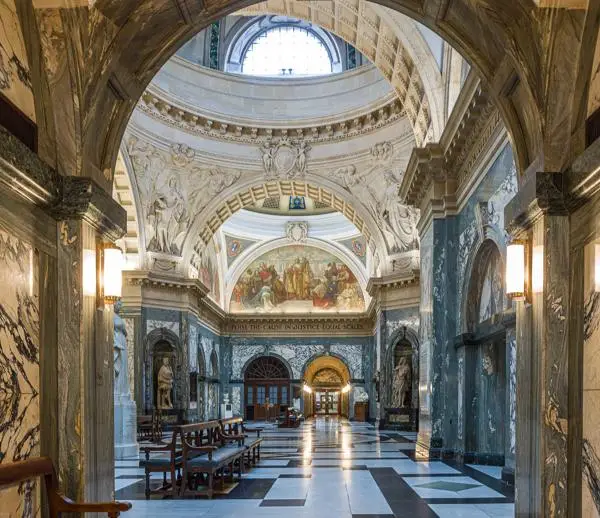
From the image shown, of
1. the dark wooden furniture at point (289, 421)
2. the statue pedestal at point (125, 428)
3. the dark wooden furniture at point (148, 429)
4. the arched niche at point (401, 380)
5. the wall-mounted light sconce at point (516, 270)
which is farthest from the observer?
the dark wooden furniture at point (289, 421)

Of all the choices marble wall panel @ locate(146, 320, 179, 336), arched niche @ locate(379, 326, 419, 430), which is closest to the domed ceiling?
marble wall panel @ locate(146, 320, 179, 336)

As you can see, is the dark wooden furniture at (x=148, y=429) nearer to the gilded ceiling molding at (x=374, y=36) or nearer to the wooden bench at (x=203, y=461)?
the wooden bench at (x=203, y=461)

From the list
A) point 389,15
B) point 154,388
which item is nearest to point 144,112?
point 154,388

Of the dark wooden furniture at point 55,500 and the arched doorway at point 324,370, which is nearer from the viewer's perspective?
the dark wooden furniture at point 55,500

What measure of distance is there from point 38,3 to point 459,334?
11127 millimetres

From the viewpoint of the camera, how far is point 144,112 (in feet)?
92.0

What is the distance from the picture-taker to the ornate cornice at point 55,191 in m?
4.91

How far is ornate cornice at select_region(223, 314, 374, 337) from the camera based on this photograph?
41.9 meters

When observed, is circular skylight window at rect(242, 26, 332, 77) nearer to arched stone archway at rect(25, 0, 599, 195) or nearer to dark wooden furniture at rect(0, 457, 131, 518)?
arched stone archway at rect(25, 0, 599, 195)

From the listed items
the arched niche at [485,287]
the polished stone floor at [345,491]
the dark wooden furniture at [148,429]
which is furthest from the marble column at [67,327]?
the dark wooden furniture at [148,429]

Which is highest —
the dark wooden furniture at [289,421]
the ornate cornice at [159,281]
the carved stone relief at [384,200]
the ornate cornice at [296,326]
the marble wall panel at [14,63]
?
the carved stone relief at [384,200]

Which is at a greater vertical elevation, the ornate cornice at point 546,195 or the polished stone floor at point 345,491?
the ornate cornice at point 546,195

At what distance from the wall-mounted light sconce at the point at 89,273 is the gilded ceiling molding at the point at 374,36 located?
1085 cm

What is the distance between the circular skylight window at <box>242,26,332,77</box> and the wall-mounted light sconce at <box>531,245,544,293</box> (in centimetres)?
2797
